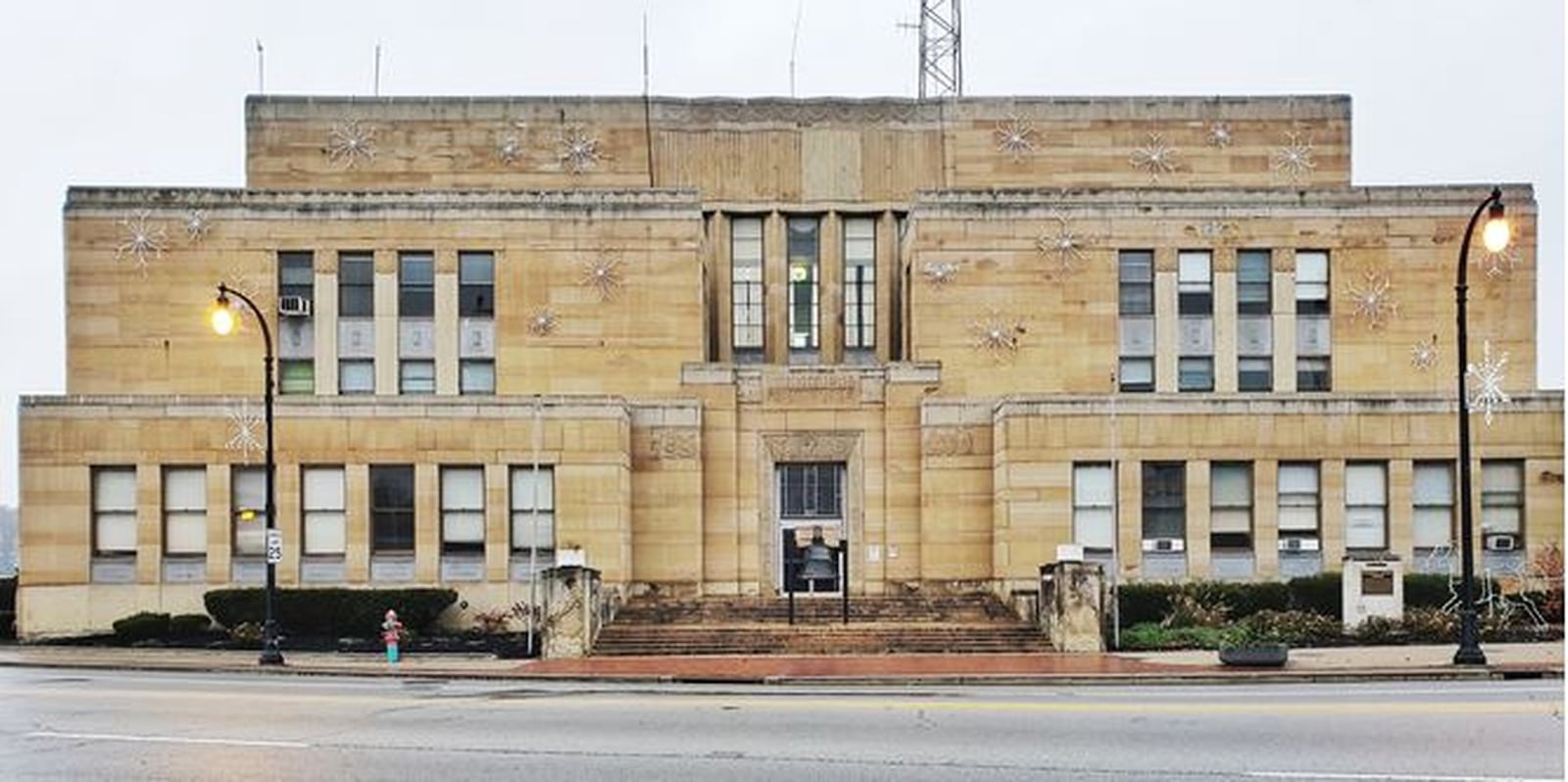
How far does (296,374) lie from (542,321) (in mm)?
7028

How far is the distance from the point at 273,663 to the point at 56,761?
1687cm

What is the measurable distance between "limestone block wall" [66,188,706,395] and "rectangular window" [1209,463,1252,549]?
14.2m

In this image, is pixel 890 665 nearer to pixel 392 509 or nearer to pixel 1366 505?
pixel 392 509

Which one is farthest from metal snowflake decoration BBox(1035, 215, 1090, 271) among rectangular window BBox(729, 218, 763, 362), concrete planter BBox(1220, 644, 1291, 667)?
concrete planter BBox(1220, 644, 1291, 667)

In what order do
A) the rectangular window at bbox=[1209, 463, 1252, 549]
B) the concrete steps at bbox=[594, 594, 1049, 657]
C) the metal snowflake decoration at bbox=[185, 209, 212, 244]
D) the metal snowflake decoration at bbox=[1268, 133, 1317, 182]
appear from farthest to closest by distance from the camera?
the metal snowflake decoration at bbox=[1268, 133, 1317, 182] < the metal snowflake decoration at bbox=[185, 209, 212, 244] < the rectangular window at bbox=[1209, 463, 1252, 549] < the concrete steps at bbox=[594, 594, 1049, 657]

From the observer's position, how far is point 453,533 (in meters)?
40.6

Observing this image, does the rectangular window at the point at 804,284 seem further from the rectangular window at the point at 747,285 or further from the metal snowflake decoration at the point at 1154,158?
the metal snowflake decoration at the point at 1154,158

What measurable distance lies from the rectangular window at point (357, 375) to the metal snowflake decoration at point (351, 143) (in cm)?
829

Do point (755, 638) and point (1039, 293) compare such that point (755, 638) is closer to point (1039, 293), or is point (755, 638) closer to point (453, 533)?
point (453, 533)

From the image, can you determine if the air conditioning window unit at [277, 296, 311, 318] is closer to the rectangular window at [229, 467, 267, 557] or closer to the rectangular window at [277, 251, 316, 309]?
the rectangular window at [277, 251, 316, 309]

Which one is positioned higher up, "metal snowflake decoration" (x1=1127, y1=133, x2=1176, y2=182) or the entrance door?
"metal snowflake decoration" (x1=1127, y1=133, x2=1176, y2=182)

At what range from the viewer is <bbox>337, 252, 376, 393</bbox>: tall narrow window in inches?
1818

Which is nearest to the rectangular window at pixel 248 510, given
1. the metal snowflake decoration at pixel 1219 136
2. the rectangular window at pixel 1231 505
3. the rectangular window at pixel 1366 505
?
the rectangular window at pixel 1231 505

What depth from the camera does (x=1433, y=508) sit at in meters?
40.1
